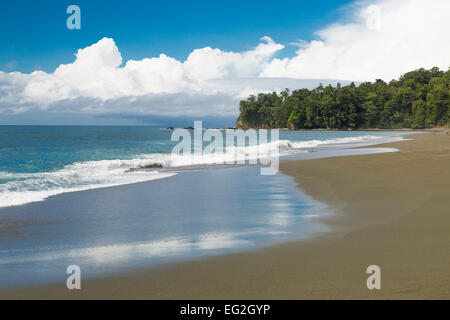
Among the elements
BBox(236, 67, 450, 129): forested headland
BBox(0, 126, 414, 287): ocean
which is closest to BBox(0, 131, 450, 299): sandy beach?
BBox(0, 126, 414, 287): ocean

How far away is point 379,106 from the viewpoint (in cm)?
12169

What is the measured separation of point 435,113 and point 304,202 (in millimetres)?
115388

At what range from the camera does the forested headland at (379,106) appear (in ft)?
351

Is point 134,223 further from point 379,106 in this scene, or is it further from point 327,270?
point 379,106

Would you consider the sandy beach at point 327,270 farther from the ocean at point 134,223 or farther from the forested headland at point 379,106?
the forested headland at point 379,106

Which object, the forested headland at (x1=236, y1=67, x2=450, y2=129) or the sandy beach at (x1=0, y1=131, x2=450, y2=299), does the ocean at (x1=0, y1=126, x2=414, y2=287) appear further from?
the forested headland at (x1=236, y1=67, x2=450, y2=129)

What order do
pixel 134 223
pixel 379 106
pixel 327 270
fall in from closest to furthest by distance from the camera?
pixel 327 270
pixel 134 223
pixel 379 106

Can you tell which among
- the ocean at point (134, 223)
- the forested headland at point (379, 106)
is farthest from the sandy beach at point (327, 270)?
the forested headland at point (379, 106)

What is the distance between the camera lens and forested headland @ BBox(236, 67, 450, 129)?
107 m

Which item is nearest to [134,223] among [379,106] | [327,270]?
[327,270]

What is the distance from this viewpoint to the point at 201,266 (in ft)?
12.8

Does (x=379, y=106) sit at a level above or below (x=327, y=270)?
above
